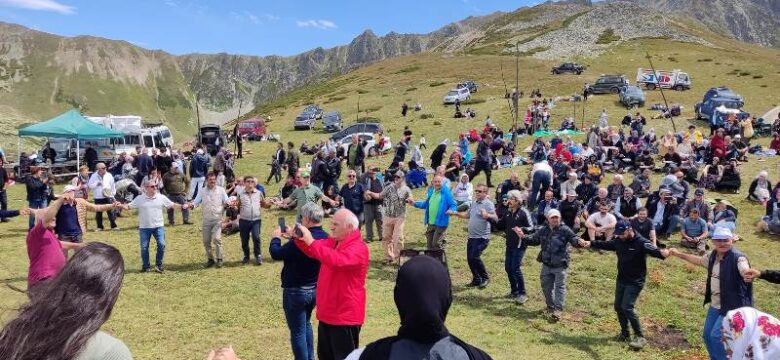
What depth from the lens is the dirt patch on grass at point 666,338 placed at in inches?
329

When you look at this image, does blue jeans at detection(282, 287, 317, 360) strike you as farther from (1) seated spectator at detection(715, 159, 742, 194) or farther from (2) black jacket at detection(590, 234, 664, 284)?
(1) seated spectator at detection(715, 159, 742, 194)

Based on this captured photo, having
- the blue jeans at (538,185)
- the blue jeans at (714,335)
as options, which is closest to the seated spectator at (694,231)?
the blue jeans at (538,185)

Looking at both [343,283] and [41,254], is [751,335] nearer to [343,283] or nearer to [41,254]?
[343,283]

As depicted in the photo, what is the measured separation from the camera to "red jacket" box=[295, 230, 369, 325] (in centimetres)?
508

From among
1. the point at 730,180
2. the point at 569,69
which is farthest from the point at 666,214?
the point at 569,69

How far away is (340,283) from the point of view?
17.1 feet

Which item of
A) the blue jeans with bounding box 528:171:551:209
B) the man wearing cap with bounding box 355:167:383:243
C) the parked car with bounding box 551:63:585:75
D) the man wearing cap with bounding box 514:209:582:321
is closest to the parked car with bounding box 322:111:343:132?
the blue jeans with bounding box 528:171:551:209

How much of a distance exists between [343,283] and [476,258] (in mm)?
5641

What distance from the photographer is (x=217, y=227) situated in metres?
11.4

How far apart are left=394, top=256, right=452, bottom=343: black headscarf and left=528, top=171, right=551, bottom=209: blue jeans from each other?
13.2 meters

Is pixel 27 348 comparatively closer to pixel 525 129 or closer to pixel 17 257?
pixel 17 257

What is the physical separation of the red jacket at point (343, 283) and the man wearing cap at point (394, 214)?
20.1 ft

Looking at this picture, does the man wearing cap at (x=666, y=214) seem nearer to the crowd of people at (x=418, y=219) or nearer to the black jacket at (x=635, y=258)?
the crowd of people at (x=418, y=219)

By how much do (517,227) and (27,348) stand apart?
8210mm
